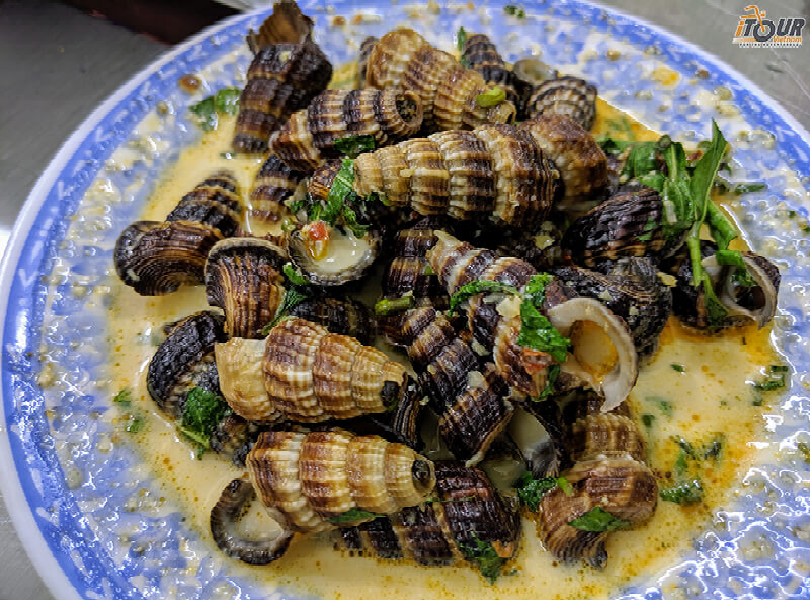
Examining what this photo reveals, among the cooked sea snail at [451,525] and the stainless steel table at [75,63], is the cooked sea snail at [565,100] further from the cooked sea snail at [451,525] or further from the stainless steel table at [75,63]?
the cooked sea snail at [451,525]

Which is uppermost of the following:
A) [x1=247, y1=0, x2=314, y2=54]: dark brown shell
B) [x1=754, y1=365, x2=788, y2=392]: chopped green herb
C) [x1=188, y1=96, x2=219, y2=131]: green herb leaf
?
[x1=247, y1=0, x2=314, y2=54]: dark brown shell

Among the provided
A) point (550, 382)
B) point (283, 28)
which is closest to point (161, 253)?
point (283, 28)

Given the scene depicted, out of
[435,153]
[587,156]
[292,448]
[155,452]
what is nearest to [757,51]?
[587,156]

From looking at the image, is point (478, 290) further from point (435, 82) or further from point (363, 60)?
point (363, 60)

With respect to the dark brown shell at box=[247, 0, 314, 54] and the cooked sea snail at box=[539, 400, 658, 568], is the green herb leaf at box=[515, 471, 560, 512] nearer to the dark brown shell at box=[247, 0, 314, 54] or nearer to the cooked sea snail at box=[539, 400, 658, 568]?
the cooked sea snail at box=[539, 400, 658, 568]

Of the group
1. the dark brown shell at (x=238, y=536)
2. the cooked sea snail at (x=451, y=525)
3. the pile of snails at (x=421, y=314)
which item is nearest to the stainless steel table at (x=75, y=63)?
the pile of snails at (x=421, y=314)

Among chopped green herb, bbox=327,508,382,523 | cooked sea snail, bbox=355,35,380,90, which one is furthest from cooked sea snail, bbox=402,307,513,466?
cooked sea snail, bbox=355,35,380,90
